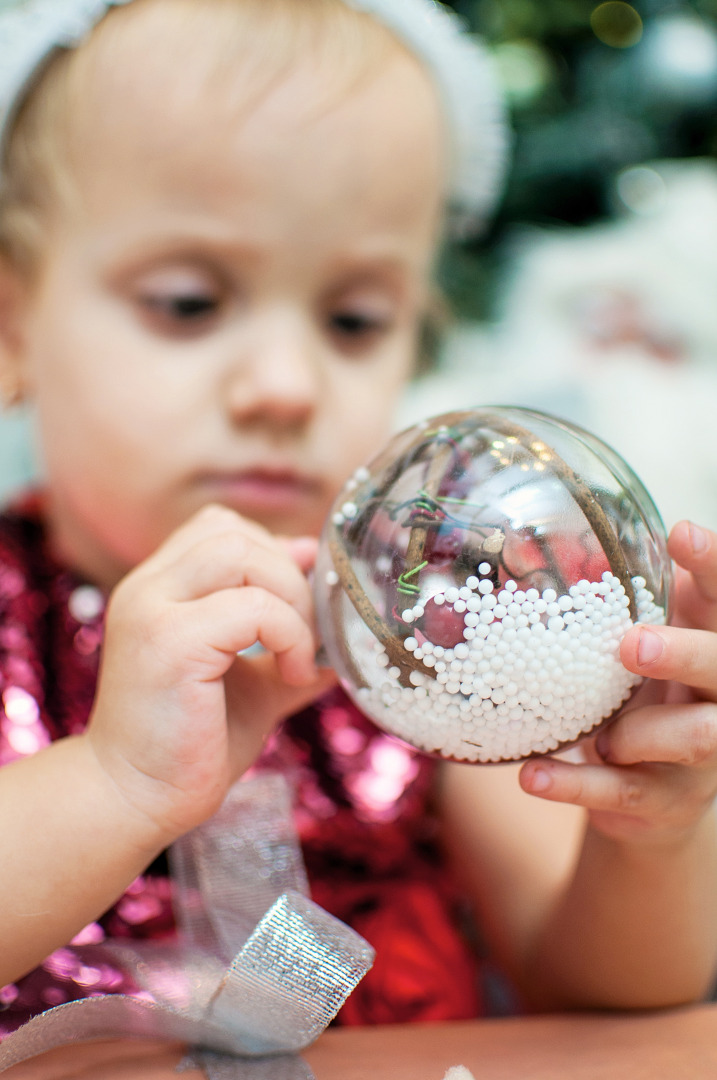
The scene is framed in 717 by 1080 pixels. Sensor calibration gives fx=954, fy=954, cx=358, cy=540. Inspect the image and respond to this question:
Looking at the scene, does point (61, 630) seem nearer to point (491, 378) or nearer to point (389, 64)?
point (389, 64)

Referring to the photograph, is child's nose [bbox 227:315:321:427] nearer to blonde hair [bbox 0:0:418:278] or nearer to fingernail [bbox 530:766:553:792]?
blonde hair [bbox 0:0:418:278]

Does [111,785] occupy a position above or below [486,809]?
above

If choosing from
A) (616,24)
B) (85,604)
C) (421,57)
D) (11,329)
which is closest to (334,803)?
(85,604)

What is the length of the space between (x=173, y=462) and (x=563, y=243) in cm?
87

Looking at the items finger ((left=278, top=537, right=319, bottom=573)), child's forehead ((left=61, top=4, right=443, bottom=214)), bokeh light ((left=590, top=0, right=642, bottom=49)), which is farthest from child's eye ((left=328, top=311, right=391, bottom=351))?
bokeh light ((left=590, top=0, right=642, bottom=49))

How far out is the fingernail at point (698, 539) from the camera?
481 mm

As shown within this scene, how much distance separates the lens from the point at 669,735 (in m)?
0.47

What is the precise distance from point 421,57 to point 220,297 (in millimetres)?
333

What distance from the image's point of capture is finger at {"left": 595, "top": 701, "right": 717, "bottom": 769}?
0.47 meters

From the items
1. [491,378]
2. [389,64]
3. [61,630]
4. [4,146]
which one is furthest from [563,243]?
[61,630]

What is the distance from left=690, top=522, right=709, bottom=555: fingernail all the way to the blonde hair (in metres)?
0.46

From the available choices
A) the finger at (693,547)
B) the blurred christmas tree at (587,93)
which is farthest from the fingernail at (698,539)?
the blurred christmas tree at (587,93)

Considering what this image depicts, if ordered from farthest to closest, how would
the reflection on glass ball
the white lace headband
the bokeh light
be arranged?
1. the bokeh light
2. the white lace headband
3. the reflection on glass ball

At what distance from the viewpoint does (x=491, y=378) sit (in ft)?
4.19
